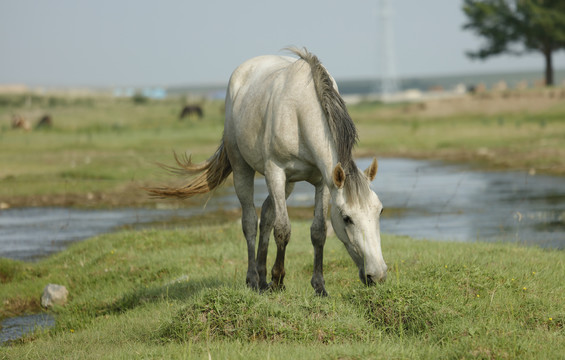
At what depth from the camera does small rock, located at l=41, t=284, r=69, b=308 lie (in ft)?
28.5

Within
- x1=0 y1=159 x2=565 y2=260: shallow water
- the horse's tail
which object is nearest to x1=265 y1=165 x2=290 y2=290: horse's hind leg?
the horse's tail

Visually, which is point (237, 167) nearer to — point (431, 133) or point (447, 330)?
point (447, 330)

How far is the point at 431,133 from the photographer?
3222cm

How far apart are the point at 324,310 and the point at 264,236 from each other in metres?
1.51

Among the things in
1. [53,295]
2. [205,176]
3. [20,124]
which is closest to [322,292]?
[205,176]

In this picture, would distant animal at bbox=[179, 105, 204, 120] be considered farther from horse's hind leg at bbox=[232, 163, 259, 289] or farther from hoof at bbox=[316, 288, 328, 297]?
hoof at bbox=[316, 288, 328, 297]

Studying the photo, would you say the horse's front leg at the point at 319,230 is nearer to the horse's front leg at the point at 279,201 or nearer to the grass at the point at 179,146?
the horse's front leg at the point at 279,201

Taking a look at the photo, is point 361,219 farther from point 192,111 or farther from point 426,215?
point 192,111

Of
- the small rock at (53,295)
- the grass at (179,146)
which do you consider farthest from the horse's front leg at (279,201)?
the grass at (179,146)

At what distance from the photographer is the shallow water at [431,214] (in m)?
12.3

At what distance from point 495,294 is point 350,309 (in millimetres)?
1421

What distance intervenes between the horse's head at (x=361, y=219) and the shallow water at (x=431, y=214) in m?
5.00

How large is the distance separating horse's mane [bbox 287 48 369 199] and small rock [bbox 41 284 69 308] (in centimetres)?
421

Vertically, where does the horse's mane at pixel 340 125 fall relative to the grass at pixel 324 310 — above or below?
above
